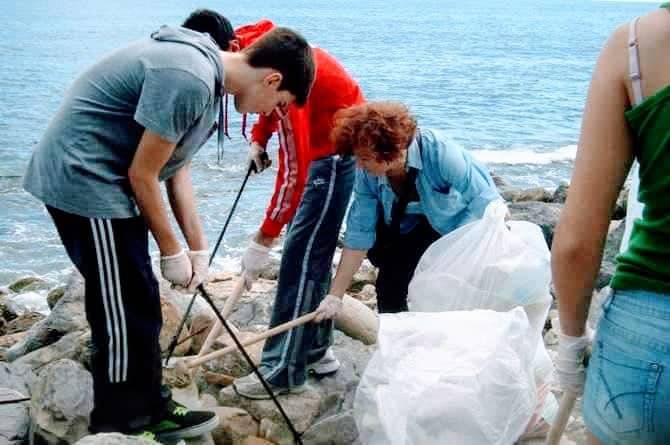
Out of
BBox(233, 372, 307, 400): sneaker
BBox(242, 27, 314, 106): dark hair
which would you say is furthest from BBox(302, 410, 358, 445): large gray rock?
BBox(242, 27, 314, 106): dark hair

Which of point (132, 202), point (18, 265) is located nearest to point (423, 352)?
point (132, 202)

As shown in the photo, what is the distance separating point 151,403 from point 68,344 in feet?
5.15

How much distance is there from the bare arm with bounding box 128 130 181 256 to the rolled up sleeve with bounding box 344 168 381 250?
108 cm

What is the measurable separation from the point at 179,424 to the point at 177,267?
2.34 ft

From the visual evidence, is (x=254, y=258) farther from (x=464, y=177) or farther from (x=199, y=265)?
(x=464, y=177)

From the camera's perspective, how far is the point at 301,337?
4156 mm

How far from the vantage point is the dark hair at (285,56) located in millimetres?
3291

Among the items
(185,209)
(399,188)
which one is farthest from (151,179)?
(399,188)

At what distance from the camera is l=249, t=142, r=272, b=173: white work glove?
181 inches

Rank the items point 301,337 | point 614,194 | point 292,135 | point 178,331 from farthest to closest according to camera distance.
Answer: point 178,331 → point 301,337 → point 292,135 → point 614,194

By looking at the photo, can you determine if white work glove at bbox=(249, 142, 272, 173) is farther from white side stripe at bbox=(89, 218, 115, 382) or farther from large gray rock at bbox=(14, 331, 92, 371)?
white side stripe at bbox=(89, 218, 115, 382)

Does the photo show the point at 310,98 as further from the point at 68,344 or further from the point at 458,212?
the point at 68,344

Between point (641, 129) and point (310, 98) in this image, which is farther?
point (310, 98)

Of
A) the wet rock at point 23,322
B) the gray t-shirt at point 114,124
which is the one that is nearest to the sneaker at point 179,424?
the gray t-shirt at point 114,124
